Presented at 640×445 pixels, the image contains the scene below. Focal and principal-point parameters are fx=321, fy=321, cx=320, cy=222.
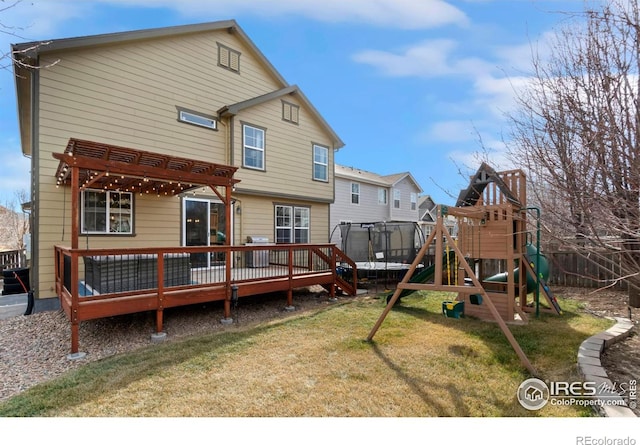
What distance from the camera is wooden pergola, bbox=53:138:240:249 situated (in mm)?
5090

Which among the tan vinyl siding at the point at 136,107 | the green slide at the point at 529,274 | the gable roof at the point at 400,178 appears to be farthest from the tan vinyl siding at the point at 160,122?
the gable roof at the point at 400,178

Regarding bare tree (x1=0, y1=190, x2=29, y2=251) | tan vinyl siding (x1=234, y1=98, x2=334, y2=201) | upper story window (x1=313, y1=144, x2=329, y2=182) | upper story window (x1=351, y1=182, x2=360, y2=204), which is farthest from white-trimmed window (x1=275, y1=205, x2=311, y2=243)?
bare tree (x1=0, y1=190, x2=29, y2=251)

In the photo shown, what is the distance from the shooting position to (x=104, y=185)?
7.70 meters

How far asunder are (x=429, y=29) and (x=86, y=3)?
250 inches

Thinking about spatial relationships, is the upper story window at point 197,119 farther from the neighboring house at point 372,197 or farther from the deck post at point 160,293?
the neighboring house at point 372,197

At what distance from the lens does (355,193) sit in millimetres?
20875

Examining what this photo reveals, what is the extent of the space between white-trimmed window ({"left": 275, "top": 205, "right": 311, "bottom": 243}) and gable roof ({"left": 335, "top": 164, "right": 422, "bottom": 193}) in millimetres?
7286

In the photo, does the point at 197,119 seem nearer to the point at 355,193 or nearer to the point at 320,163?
the point at 320,163

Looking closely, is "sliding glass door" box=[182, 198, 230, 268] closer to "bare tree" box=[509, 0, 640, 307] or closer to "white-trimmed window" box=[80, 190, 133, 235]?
"white-trimmed window" box=[80, 190, 133, 235]

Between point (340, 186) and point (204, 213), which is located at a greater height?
point (340, 186)

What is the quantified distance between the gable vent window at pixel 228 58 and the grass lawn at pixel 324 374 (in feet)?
29.3

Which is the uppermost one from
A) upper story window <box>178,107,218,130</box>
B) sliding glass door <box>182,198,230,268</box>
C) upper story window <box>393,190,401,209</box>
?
upper story window <box>178,107,218,130</box>
